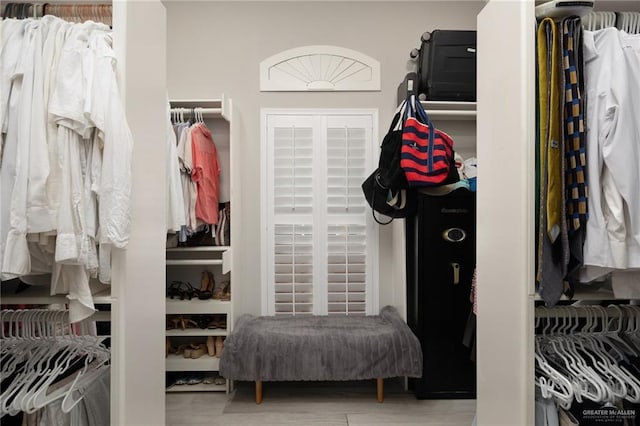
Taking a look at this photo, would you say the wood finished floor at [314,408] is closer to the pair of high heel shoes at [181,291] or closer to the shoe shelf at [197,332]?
the shoe shelf at [197,332]

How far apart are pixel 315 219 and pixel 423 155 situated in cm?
101

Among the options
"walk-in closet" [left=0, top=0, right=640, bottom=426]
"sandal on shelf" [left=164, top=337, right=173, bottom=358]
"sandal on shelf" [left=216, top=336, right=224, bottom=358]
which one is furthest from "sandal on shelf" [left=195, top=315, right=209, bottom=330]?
"sandal on shelf" [left=164, top=337, right=173, bottom=358]

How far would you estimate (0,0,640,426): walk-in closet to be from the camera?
130cm

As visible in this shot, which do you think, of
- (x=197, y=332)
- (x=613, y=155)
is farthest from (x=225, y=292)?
(x=613, y=155)

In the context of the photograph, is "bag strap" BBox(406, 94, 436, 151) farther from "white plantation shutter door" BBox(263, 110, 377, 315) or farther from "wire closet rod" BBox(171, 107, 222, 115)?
"wire closet rod" BBox(171, 107, 222, 115)

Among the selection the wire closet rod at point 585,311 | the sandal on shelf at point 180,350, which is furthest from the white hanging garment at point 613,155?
the sandal on shelf at point 180,350

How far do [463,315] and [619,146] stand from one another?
1.72m

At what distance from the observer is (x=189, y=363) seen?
9.55 ft

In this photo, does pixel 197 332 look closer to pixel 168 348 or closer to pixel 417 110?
pixel 168 348

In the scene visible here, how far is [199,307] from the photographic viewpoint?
9.61 ft

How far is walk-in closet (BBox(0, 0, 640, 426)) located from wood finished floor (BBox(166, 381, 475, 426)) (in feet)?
0.05

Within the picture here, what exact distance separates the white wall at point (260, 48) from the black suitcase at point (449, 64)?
438 mm

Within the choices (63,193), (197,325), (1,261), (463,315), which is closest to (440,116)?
(463,315)

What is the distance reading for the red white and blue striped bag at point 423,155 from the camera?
267 cm
